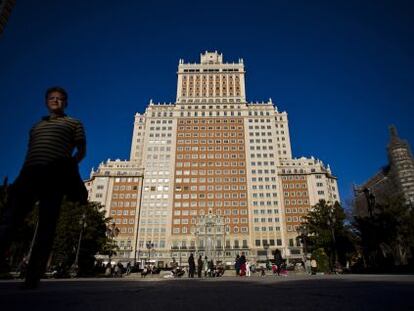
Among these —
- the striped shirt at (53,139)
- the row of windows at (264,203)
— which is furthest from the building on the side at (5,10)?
the row of windows at (264,203)

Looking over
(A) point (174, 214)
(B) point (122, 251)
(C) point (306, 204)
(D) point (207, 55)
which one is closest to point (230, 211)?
(A) point (174, 214)

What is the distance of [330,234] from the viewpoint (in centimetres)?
3500

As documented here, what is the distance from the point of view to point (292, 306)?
2.42 m

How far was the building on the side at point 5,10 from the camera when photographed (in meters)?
28.1

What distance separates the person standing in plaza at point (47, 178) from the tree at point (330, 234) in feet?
112

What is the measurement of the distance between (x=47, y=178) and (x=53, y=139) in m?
0.54

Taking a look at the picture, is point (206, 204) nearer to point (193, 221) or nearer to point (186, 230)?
point (193, 221)

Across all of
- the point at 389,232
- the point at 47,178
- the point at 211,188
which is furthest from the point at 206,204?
the point at 47,178

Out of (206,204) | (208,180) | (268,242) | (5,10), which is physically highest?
(5,10)

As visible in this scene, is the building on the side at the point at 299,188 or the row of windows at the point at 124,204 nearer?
the building on the side at the point at 299,188

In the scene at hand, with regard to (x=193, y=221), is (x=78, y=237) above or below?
below

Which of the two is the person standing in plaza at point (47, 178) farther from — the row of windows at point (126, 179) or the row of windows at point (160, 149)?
the row of windows at point (160, 149)

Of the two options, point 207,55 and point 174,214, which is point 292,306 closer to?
point 174,214

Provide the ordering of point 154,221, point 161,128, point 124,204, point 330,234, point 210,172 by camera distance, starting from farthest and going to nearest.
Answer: point 161,128 → point 210,172 → point 124,204 → point 154,221 → point 330,234
